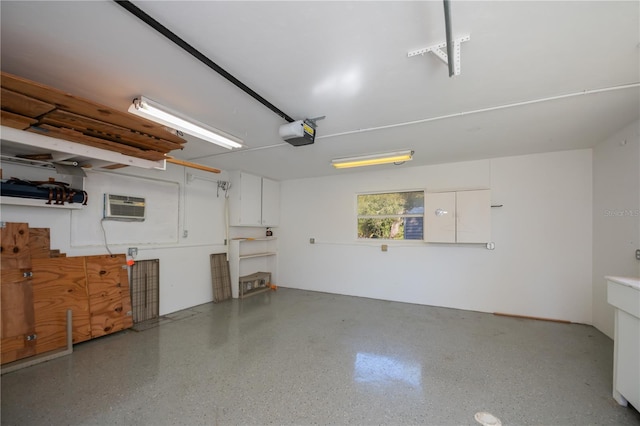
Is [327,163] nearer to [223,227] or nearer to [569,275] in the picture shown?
[223,227]

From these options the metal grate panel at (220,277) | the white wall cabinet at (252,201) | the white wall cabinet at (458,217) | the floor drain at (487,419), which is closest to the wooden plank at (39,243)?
the metal grate panel at (220,277)

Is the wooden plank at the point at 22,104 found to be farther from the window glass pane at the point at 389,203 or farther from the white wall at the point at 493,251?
the window glass pane at the point at 389,203

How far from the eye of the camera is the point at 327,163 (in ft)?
15.4

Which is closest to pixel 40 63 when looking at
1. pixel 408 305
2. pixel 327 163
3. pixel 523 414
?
pixel 327 163

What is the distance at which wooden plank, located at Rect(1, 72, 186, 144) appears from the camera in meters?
1.65

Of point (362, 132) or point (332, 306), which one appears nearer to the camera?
point (362, 132)

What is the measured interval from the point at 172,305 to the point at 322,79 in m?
4.29

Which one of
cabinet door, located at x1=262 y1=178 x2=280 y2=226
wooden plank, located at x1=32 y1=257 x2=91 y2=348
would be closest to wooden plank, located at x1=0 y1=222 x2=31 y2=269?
wooden plank, located at x1=32 y1=257 x2=91 y2=348

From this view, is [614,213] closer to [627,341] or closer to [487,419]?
[627,341]

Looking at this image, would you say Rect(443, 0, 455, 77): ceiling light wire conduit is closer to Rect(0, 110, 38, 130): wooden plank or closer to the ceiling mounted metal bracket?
the ceiling mounted metal bracket

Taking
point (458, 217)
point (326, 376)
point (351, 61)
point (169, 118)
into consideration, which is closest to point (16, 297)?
point (169, 118)

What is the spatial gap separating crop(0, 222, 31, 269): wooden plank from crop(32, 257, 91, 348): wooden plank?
0.33ft

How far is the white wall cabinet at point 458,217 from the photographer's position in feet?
13.8

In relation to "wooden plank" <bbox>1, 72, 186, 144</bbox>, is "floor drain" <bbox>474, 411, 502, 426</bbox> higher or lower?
lower
